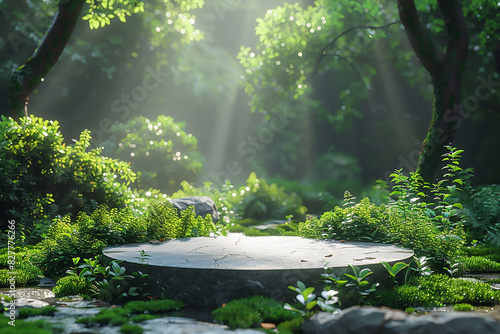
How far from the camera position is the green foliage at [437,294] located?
379 centimetres

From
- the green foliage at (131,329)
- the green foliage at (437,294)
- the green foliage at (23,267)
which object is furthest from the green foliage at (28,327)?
the green foliage at (437,294)

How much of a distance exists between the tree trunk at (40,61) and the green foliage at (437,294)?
769cm

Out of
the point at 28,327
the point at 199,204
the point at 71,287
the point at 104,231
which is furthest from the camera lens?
the point at 199,204

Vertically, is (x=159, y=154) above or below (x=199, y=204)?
above

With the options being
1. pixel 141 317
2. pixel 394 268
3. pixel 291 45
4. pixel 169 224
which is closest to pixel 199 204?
pixel 169 224

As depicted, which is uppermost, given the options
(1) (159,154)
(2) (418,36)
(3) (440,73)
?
(2) (418,36)

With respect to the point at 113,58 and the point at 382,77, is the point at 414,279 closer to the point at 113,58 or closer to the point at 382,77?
the point at 113,58

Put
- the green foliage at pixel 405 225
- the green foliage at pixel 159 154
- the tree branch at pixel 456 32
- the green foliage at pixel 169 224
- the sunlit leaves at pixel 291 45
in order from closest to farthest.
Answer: the green foliage at pixel 405 225
the green foliage at pixel 169 224
the tree branch at pixel 456 32
the sunlit leaves at pixel 291 45
the green foliage at pixel 159 154

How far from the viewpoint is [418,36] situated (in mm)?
8766

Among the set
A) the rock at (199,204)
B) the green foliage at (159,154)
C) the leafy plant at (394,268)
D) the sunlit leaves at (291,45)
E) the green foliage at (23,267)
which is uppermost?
the sunlit leaves at (291,45)

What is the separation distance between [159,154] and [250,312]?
10.5 m

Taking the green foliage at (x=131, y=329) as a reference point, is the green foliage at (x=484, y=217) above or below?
above

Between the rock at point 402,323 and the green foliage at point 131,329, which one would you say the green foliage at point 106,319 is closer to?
the green foliage at point 131,329

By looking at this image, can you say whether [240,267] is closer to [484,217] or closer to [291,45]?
[484,217]
